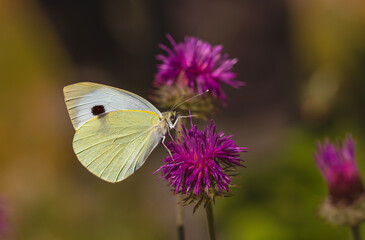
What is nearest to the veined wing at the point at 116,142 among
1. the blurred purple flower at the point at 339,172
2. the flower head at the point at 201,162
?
the flower head at the point at 201,162

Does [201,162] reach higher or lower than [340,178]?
higher

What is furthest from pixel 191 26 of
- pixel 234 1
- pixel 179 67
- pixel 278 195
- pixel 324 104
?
pixel 179 67

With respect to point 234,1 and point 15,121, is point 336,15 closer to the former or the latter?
point 234,1

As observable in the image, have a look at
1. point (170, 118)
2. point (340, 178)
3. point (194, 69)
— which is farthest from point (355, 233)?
point (194, 69)

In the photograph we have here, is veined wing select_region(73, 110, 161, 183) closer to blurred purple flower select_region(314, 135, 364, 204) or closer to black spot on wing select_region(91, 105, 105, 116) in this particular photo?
black spot on wing select_region(91, 105, 105, 116)

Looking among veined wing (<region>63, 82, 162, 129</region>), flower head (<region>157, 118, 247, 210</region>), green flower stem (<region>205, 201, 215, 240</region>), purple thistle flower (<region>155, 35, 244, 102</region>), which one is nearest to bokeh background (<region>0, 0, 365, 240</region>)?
purple thistle flower (<region>155, 35, 244, 102</region>)

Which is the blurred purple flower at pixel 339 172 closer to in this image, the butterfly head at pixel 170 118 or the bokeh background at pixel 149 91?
the butterfly head at pixel 170 118

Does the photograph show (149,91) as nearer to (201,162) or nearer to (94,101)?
(94,101)

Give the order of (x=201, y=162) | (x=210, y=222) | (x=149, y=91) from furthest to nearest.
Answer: (x=149, y=91) < (x=201, y=162) < (x=210, y=222)
